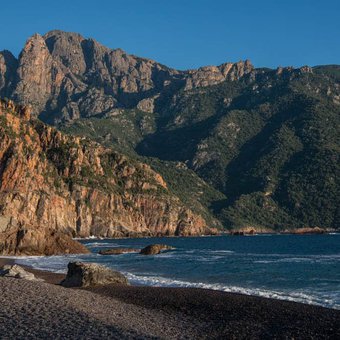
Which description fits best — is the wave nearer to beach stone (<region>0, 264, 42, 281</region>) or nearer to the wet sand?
the wet sand

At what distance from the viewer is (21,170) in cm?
15488

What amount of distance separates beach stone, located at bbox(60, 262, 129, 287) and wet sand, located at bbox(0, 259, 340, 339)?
201 inches

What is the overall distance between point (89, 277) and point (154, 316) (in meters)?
14.7

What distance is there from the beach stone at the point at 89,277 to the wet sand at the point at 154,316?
5.11 metres

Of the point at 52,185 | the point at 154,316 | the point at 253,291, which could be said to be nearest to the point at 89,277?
the point at 253,291

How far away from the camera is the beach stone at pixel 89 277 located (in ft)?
129

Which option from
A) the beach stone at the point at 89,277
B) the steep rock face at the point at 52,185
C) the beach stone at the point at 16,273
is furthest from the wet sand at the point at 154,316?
the steep rock face at the point at 52,185

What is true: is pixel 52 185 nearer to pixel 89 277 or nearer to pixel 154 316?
pixel 89 277

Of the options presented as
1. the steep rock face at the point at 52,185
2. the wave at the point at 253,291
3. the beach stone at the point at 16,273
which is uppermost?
the steep rock face at the point at 52,185

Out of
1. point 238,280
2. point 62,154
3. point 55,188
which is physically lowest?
point 238,280

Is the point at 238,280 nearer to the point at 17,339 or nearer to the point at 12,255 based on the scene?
the point at 17,339

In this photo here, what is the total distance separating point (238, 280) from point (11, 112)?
474ft

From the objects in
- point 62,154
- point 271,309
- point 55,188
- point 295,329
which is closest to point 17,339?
point 295,329

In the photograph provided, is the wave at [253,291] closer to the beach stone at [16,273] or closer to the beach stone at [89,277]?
the beach stone at [89,277]
